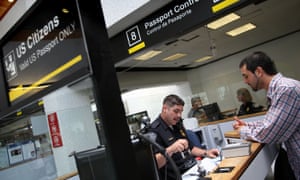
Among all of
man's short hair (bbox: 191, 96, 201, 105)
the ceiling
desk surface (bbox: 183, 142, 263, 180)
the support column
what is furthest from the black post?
man's short hair (bbox: 191, 96, 201, 105)

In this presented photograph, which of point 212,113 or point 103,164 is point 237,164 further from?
point 212,113

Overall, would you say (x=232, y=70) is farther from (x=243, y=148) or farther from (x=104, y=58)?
(x=104, y=58)

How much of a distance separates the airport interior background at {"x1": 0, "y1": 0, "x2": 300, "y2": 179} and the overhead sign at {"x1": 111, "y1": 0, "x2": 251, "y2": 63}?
0.17 ft

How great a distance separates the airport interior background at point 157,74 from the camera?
46.7 inches

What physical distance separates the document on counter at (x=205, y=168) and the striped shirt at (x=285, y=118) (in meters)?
0.50

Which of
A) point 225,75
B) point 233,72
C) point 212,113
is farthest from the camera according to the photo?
point 225,75

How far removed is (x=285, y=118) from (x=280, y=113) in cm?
4

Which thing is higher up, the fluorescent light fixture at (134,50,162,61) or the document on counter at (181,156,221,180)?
the fluorescent light fixture at (134,50,162,61)

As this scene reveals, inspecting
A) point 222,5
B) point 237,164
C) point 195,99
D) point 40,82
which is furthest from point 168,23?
point 195,99

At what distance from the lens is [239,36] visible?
6.30 metres

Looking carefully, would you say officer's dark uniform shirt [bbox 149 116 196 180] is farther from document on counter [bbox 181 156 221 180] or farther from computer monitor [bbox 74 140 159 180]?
computer monitor [bbox 74 140 159 180]

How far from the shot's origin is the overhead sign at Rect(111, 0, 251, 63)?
6.81 feet

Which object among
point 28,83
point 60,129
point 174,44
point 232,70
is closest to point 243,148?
point 60,129

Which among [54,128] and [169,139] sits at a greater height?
[54,128]
